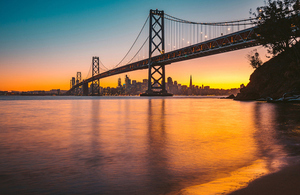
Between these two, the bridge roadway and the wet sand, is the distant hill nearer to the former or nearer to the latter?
the bridge roadway

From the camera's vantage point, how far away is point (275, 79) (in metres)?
38.7

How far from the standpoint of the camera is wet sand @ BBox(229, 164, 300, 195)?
2.86m

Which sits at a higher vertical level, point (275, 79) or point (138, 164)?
point (275, 79)

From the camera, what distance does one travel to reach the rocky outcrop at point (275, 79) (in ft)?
104

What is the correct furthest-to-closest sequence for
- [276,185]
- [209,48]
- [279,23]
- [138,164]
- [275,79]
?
[209,48], [275,79], [279,23], [138,164], [276,185]

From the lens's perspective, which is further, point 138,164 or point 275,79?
point 275,79

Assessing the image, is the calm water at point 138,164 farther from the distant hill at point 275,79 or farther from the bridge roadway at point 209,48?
the bridge roadway at point 209,48

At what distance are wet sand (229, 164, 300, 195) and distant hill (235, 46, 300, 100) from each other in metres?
29.4

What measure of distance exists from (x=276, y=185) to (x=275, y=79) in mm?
39233

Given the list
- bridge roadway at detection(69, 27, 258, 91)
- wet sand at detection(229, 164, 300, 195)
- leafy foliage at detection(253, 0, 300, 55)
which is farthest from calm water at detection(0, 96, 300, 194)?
bridge roadway at detection(69, 27, 258, 91)

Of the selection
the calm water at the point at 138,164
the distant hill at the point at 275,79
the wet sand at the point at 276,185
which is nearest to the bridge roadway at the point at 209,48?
the distant hill at the point at 275,79

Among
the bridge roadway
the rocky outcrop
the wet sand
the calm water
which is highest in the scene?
the bridge roadway

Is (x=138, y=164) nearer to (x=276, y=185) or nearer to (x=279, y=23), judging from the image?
(x=276, y=185)

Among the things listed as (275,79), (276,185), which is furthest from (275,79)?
(276,185)
